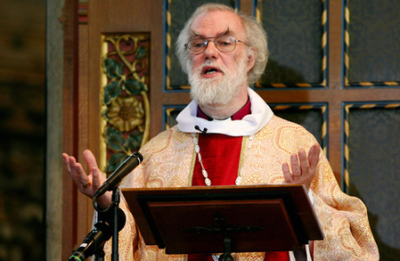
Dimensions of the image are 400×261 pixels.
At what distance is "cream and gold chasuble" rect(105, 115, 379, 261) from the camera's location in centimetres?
327

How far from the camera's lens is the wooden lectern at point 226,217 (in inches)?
105

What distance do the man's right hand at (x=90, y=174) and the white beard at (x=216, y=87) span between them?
0.88 m

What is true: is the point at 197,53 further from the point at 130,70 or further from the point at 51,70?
the point at 51,70

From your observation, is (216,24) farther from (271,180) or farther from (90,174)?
(90,174)

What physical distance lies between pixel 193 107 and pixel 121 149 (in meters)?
0.77

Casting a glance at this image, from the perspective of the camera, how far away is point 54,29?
4.55 m

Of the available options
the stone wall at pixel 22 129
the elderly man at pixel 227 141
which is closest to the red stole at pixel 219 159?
the elderly man at pixel 227 141

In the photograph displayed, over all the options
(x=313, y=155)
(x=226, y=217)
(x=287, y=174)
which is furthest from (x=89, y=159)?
(x=313, y=155)

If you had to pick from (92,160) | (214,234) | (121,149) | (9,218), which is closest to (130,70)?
(121,149)

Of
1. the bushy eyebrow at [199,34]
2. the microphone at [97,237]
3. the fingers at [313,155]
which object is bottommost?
the microphone at [97,237]

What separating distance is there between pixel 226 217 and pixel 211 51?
4.33 feet

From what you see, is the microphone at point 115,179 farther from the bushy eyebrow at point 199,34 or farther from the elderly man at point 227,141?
the bushy eyebrow at point 199,34

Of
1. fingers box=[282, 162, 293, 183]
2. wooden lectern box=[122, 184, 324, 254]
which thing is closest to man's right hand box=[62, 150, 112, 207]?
wooden lectern box=[122, 184, 324, 254]

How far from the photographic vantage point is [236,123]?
12.2 ft
